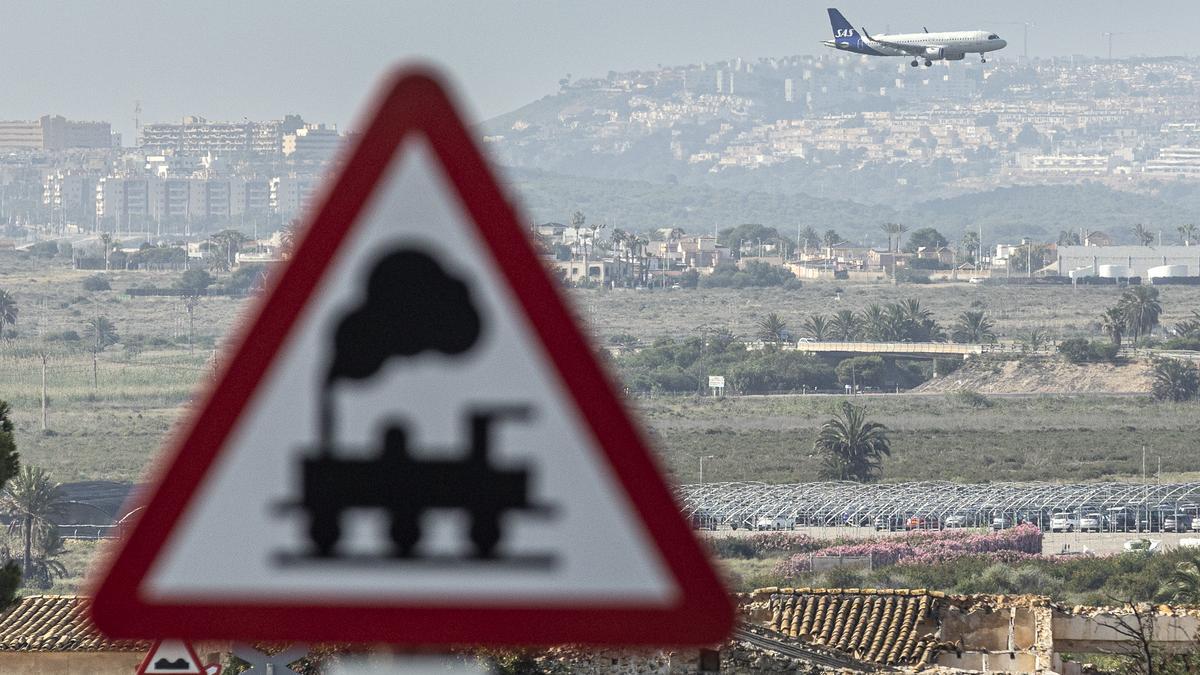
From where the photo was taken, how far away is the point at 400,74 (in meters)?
2.97

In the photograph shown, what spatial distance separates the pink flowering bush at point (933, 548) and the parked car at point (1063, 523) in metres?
4.66

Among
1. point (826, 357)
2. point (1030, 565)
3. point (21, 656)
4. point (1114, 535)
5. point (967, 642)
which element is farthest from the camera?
point (826, 357)

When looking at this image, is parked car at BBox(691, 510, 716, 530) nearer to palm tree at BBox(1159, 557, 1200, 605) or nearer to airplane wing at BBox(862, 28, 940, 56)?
palm tree at BBox(1159, 557, 1200, 605)

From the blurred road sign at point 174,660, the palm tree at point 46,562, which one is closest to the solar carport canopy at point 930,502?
the palm tree at point 46,562

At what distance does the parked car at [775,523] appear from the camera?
256ft

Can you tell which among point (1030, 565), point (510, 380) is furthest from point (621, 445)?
point (1030, 565)

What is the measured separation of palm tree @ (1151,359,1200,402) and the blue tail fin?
53.8 meters

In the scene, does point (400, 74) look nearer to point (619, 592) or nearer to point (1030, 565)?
point (619, 592)

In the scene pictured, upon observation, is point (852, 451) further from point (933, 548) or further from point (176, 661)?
point (176, 661)

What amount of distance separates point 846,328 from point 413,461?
17527cm

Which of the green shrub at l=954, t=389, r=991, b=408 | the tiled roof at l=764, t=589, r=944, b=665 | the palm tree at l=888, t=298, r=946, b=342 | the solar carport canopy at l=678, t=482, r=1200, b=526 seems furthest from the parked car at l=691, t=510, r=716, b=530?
the palm tree at l=888, t=298, r=946, b=342

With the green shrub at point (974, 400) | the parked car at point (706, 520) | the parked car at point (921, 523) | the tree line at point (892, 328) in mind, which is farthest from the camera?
the tree line at point (892, 328)

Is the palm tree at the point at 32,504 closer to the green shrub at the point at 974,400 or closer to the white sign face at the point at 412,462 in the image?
the white sign face at the point at 412,462

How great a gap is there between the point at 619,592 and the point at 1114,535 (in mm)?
76023
